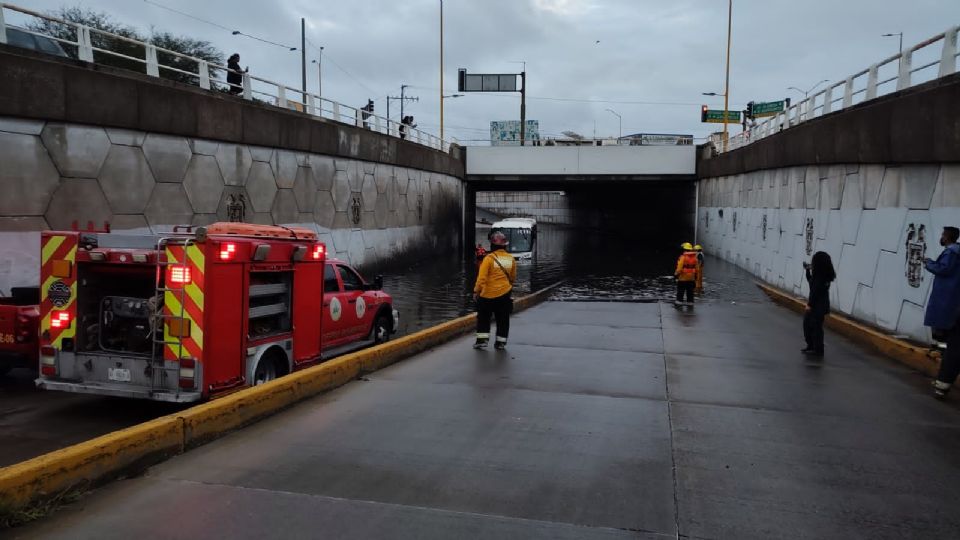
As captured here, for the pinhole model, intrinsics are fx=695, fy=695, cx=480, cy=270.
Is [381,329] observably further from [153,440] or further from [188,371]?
[153,440]

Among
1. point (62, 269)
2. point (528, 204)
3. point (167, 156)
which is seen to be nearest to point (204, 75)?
point (167, 156)

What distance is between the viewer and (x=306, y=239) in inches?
340

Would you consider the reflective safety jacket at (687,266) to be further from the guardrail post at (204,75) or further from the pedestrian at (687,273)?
the guardrail post at (204,75)

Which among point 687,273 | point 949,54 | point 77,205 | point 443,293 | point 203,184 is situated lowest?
point 443,293

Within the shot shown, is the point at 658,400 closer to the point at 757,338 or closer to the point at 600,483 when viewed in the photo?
the point at 600,483

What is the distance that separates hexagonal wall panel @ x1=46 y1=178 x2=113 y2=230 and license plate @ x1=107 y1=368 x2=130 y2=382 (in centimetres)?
643

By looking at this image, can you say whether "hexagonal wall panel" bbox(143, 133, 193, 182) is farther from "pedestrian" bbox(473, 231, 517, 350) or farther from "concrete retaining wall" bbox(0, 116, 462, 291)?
"pedestrian" bbox(473, 231, 517, 350)

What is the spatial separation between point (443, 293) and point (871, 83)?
13354mm

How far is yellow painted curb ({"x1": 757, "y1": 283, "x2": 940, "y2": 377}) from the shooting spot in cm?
880

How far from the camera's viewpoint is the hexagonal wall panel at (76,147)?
12.1m

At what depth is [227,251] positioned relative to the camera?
22.9 feet

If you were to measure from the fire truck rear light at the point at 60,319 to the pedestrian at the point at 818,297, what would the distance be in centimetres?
929

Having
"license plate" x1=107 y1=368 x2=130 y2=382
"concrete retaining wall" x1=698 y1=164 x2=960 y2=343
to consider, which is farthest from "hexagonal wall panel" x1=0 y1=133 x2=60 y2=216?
"concrete retaining wall" x1=698 y1=164 x2=960 y2=343

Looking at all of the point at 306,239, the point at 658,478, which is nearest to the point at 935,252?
the point at 658,478
